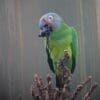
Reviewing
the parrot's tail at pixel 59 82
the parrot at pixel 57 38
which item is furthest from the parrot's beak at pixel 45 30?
the parrot's tail at pixel 59 82

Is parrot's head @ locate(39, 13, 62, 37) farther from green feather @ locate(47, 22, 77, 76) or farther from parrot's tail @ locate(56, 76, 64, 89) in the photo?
parrot's tail @ locate(56, 76, 64, 89)

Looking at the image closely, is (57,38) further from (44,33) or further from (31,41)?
(31,41)

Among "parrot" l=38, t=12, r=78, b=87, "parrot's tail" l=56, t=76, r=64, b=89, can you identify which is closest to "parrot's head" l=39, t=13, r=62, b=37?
"parrot" l=38, t=12, r=78, b=87

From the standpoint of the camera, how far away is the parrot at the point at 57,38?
2.34 metres

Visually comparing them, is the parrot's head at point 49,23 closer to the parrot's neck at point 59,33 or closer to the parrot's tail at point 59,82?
the parrot's neck at point 59,33

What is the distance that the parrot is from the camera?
7.67 feet

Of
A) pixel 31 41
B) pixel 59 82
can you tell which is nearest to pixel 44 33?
pixel 31 41

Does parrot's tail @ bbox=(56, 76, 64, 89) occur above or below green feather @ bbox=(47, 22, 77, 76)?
below

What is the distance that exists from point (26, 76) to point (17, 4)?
613 millimetres

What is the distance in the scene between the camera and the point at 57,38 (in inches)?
92.9

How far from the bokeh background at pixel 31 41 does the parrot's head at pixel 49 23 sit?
0.05m

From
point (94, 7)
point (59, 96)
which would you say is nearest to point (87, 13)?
point (94, 7)

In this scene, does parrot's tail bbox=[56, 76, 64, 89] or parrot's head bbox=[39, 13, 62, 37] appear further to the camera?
parrot's head bbox=[39, 13, 62, 37]

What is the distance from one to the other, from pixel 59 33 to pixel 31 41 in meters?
0.27
